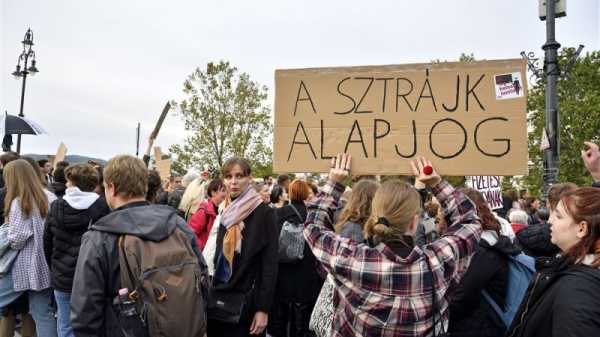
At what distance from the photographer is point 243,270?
3.36 metres

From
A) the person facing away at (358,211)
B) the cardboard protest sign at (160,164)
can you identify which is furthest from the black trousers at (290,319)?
the cardboard protest sign at (160,164)

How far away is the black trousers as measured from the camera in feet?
16.3

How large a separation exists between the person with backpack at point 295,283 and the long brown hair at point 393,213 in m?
2.56

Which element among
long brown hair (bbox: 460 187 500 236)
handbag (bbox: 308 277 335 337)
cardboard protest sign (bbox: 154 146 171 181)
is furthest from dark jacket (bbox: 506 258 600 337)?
cardboard protest sign (bbox: 154 146 171 181)

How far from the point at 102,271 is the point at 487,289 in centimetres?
244

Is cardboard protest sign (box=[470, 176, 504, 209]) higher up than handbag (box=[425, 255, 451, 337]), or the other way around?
cardboard protest sign (box=[470, 176, 504, 209])

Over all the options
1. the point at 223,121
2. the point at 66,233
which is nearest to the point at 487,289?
the point at 66,233

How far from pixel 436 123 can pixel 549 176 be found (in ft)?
22.7

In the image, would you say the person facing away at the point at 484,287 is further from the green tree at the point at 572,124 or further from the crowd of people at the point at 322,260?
the green tree at the point at 572,124

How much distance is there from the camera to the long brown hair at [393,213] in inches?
87.7

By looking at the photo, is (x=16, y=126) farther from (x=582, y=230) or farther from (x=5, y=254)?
(x=582, y=230)

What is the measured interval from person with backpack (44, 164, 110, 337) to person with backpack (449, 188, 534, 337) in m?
3.04

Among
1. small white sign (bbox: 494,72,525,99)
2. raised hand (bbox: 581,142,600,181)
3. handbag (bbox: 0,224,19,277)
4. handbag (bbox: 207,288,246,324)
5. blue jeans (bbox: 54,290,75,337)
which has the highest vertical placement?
small white sign (bbox: 494,72,525,99)

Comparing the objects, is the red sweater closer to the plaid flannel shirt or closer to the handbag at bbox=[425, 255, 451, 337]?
the plaid flannel shirt
